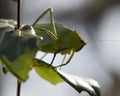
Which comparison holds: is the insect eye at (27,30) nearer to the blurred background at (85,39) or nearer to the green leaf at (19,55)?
the green leaf at (19,55)

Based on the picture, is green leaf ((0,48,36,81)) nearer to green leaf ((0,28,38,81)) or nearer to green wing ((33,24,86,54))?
green leaf ((0,28,38,81))

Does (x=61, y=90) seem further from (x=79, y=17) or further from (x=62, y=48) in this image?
(x=62, y=48)

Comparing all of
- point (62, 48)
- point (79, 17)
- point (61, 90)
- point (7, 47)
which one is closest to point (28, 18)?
point (79, 17)

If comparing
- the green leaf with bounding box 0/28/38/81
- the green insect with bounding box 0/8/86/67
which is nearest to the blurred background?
the green insect with bounding box 0/8/86/67

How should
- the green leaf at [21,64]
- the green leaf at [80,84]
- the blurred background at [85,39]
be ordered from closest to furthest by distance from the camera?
1. the green leaf at [21,64]
2. the green leaf at [80,84]
3. the blurred background at [85,39]

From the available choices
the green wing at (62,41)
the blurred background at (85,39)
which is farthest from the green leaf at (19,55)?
the blurred background at (85,39)

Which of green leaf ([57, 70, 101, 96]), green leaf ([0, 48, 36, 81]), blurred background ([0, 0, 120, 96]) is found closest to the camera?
green leaf ([0, 48, 36, 81])
